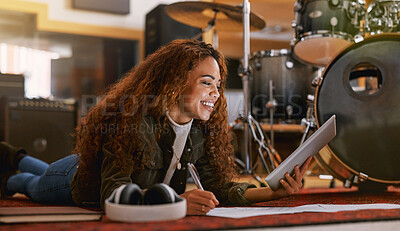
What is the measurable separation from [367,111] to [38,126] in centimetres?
205

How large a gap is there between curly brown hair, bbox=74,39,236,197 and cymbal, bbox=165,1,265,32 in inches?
50.6

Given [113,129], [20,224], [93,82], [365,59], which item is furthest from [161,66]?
[93,82]

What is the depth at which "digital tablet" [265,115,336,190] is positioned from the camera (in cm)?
118

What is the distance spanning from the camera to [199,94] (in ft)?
4.34

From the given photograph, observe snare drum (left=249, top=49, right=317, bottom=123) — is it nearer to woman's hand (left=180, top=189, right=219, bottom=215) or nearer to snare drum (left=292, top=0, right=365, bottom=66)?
snare drum (left=292, top=0, right=365, bottom=66)

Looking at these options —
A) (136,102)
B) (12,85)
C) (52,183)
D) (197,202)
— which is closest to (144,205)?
(197,202)

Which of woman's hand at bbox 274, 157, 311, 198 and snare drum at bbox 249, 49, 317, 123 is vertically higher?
snare drum at bbox 249, 49, 317, 123

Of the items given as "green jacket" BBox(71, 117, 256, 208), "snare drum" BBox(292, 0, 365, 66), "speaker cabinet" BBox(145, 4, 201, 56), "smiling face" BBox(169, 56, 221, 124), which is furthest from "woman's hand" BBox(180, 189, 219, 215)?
"speaker cabinet" BBox(145, 4, 201, 56)

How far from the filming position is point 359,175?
5.64 ft

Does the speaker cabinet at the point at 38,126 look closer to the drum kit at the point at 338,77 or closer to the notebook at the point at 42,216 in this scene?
the drum kit at the point at 338,77

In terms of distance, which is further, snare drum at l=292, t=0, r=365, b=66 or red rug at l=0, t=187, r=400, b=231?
snare drum at l=292, t=0, r=365, b=66

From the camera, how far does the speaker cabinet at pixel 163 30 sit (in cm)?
361

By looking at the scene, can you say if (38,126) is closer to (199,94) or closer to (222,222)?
(199,94)

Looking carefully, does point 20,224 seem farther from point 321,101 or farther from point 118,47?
point 118,47
